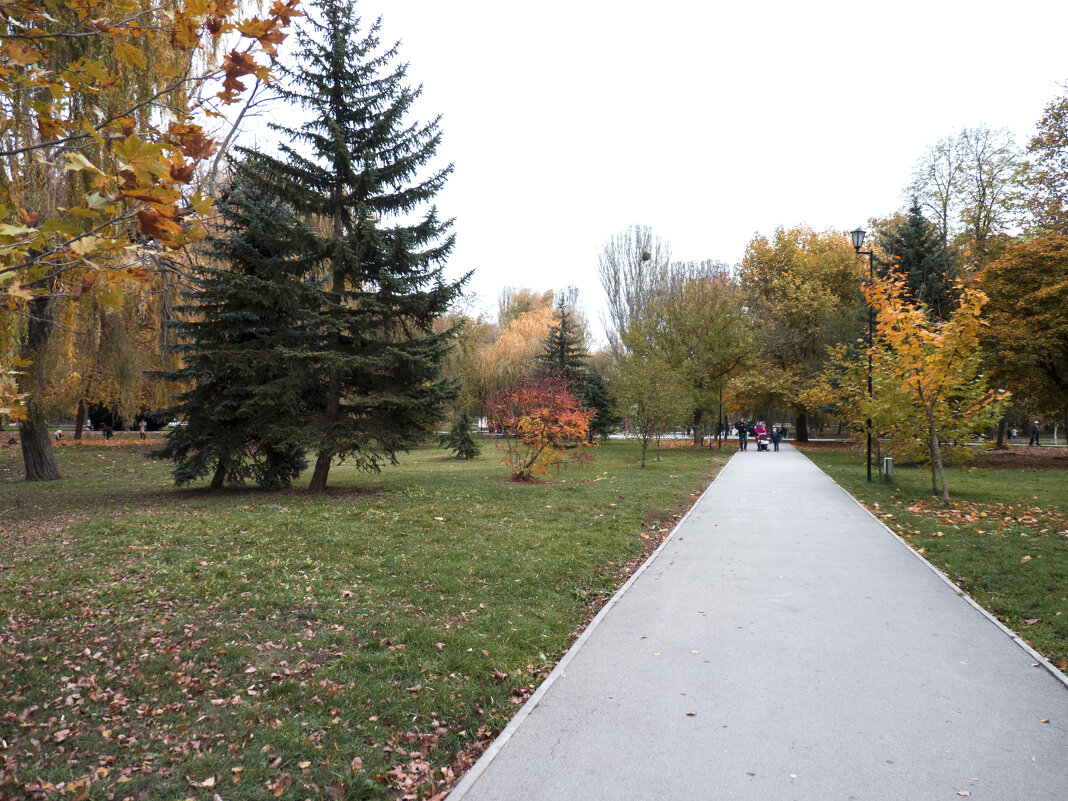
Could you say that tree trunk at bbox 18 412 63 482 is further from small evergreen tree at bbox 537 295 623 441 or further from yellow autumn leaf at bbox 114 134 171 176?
small evergreen tree at bbox 537 295 623 441

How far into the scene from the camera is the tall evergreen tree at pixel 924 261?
27.0 m

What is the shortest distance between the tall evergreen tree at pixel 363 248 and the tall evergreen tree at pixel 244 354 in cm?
45

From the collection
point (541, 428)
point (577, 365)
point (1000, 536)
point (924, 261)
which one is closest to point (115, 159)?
point (1000, 536)

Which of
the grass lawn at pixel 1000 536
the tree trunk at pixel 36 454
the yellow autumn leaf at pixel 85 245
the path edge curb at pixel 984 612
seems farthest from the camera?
the tree trunk at pixel 36 454

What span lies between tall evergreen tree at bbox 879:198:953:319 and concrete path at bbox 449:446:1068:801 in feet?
81.3

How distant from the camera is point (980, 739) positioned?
347 centimetres

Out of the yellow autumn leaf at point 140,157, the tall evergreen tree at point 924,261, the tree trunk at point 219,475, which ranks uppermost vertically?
the tall evergreen tree at point 924,261

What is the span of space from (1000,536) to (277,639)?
31.8 ft

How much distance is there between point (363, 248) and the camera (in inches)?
472

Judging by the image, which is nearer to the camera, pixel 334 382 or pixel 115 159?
pixel 115 159

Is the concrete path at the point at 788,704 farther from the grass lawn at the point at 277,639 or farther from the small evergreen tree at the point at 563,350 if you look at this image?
the small evergreen tree at the point at 563,350

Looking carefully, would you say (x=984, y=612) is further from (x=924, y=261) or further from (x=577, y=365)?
(x=577, y=365)

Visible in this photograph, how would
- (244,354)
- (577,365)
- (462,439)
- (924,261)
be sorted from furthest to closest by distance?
(577,365) < (924,261) < (462,439) < (244,354)

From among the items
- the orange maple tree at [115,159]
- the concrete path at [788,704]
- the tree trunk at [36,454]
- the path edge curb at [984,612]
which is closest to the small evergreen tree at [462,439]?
the tree trunk at [36,454]
